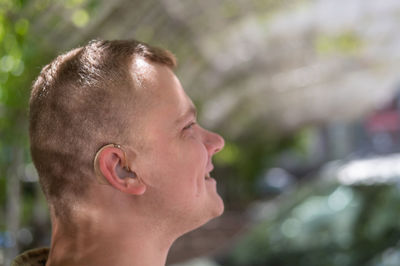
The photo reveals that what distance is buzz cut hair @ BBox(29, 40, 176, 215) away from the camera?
1.09 m

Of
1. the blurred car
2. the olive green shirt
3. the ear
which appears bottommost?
the blurred car

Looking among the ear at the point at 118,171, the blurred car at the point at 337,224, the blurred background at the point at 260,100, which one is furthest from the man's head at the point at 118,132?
the blurred car at the point at 337,224

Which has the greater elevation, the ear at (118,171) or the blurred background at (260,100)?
the ear at (118,171)

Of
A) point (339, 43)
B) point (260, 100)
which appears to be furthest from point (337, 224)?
point (260, 100)

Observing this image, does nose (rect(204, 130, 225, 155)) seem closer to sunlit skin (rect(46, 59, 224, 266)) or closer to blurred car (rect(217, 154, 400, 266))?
sunlit skin (rect(46, 59, 224, 266))

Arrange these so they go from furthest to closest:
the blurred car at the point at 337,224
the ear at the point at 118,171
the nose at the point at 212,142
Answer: the blurred car at the point at 337,224
the nose at the point at 212,142
the ear at the point at 118,171

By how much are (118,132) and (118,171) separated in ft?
0.22

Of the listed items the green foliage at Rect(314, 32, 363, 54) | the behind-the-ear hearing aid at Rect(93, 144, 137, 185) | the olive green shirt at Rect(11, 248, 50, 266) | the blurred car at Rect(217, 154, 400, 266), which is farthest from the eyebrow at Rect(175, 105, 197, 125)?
the green foliage at Rect(314, 32, 363, 54)

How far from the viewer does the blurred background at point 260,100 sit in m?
3.74

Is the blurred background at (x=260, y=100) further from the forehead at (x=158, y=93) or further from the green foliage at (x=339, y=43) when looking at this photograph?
the forehead at (x=158, y=93)

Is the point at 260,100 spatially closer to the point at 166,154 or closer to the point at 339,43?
the point at 339,43

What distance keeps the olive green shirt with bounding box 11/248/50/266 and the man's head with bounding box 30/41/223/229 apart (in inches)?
5.5

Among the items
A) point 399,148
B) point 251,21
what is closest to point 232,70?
point 251,21

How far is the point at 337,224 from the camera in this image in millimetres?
3740
